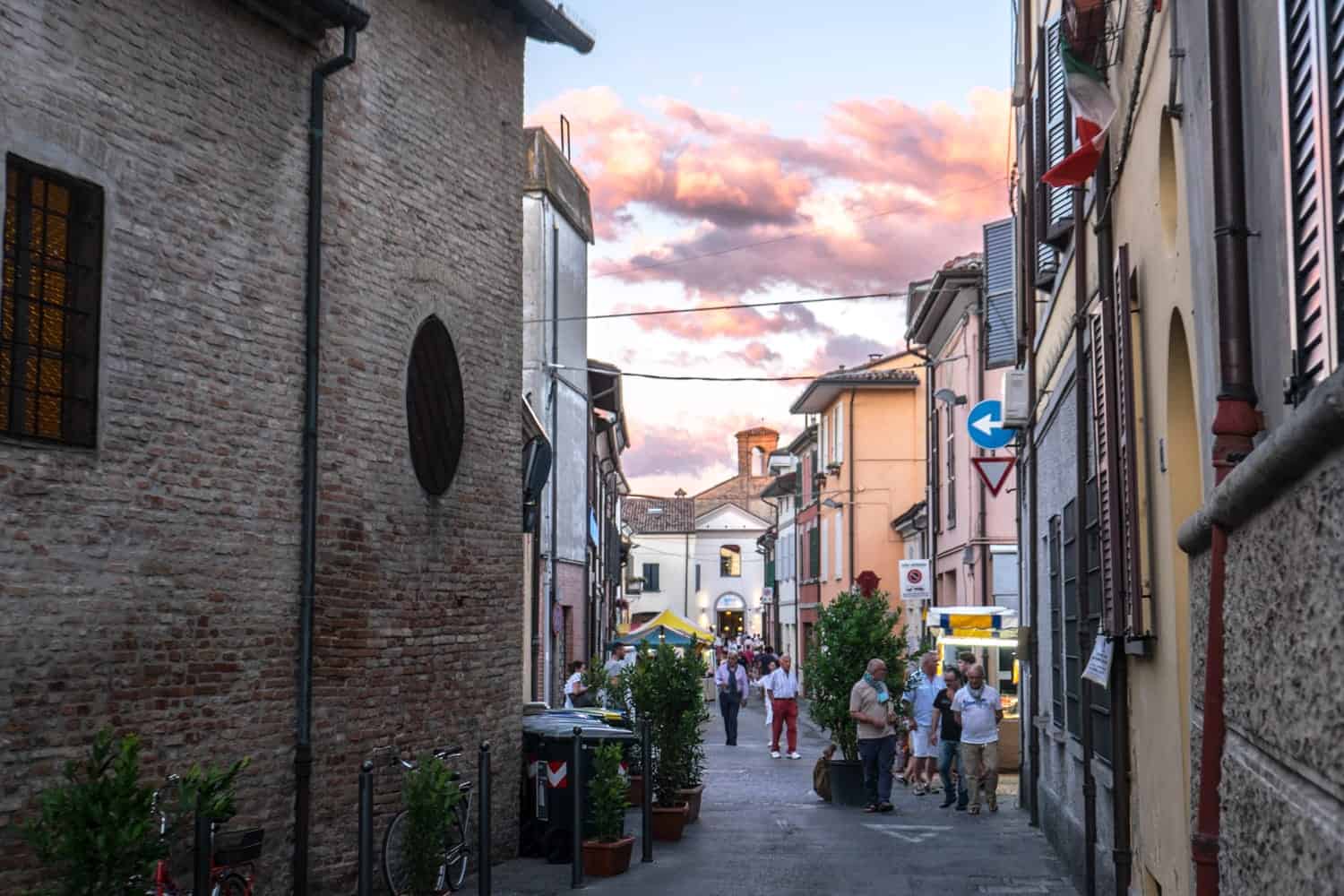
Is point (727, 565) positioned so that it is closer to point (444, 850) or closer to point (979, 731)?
point (979, 731)

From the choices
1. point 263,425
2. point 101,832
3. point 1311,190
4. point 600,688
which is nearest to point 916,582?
point 600,688

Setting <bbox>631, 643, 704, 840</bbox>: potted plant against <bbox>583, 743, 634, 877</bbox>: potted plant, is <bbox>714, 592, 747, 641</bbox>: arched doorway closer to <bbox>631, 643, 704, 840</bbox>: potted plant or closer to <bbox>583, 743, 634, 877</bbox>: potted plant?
<bbox>631, 643, 704, 840</bbox>: potted plant

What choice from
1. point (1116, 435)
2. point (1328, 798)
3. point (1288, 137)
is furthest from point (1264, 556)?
point (1116, 435)

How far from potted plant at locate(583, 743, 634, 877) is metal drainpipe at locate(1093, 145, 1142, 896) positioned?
4.43 meters

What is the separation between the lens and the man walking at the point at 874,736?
18812 mm

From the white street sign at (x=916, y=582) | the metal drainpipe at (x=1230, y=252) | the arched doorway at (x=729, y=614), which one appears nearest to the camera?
the metal drainpipe at (x=1230, y=252)

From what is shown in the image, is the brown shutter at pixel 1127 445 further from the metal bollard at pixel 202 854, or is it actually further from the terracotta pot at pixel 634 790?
the terracotta pot at pixel 634 790

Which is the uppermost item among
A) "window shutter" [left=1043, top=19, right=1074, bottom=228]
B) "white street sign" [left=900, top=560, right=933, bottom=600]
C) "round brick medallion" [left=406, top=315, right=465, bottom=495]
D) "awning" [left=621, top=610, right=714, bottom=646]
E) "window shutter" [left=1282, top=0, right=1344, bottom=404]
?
"window shutter" [left=1043, top=19, right=1074, bottom=228]

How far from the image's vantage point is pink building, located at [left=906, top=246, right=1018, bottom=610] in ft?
96.6

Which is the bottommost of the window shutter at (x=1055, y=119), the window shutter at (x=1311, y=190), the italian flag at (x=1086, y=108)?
the window shutter at (x=1311, y=190)

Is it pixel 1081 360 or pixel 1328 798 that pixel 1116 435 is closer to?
pixel 1081 360

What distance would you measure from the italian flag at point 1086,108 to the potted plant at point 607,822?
6527 mm

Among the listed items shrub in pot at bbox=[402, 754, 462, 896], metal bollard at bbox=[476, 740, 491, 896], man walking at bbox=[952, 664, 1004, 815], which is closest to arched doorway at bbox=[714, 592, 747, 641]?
man walking at bbox=[952, 664, 1004, 815]

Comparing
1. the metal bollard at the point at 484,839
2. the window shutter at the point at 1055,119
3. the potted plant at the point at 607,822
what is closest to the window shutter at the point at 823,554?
the potted plant at the point at 607,822
